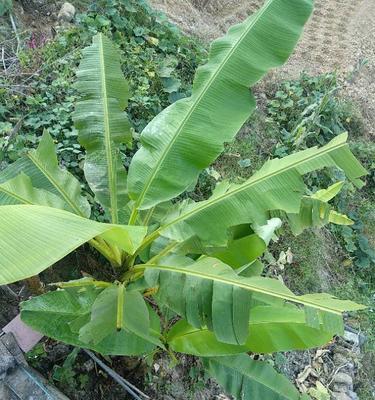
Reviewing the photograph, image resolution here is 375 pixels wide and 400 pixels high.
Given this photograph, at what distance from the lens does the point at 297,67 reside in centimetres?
575

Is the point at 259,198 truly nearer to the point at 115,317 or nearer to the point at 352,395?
the point at 115,317

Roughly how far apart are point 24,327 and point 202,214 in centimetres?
82

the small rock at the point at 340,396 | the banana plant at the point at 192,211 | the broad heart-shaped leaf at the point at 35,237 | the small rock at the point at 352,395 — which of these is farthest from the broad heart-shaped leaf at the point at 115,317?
the small rock at the point at 352,395

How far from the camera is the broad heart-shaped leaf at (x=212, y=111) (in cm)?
201

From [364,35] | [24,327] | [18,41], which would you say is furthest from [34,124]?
[364,35]

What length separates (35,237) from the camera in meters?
1.04

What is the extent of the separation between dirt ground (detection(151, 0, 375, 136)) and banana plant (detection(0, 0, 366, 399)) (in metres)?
3.08

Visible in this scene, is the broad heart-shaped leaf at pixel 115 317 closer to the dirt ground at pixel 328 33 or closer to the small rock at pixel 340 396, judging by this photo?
the small rock at pixel 340 396

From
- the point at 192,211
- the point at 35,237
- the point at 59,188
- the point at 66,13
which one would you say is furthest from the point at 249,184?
the point at 66,13

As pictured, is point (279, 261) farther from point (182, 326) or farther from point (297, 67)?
point (297, 67)

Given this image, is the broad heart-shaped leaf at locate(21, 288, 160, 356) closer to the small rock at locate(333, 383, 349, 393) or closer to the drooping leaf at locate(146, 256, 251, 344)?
the drooping leaf at locate(146, 256, 251, 344)

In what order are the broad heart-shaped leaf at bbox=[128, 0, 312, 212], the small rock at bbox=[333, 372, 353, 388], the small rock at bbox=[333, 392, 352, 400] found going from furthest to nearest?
the small rock at bbox=[333, 372, 353, 388] → the small rock at bbox=[333, 392, 352, 400] → the broad heart-shaped leaf at bbox=[128, 0, 312, 212]

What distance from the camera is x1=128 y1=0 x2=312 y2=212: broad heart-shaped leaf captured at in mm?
2008

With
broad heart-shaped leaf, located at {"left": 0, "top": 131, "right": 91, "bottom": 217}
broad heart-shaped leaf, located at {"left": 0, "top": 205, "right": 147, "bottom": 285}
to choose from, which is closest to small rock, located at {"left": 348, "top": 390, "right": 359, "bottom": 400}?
broad heart-shaped leaf, located at {"left": 0, "top": 131, "right": 91, "bottom": 217}
